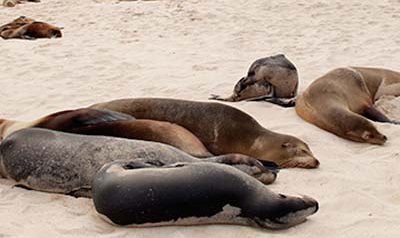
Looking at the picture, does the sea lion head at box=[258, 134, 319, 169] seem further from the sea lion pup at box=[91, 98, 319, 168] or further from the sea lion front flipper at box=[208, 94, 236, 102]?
the sea lion front flipper at box=[208, 94, 236, 102]

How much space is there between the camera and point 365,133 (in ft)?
17.5

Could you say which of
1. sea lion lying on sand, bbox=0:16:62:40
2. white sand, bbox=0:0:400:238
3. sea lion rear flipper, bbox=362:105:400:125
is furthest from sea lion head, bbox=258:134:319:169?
sea lion lying on sand, bbox=0:16:62:40

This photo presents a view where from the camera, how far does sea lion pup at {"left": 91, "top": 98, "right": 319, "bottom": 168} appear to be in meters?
4.80

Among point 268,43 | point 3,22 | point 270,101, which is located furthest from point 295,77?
point 3,22

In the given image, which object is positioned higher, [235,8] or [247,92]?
[247,92]

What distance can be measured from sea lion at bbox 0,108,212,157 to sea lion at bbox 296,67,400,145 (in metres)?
1.31

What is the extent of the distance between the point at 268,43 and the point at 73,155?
5.62 m

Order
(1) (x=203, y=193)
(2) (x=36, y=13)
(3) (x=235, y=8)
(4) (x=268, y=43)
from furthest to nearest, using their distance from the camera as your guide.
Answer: (2) (x=36, y=13)
(3) (x=235, y=8)
(4) (x=268, y=43)
(1) (x=203, y=193)

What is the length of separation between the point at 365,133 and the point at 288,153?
84 centimetres

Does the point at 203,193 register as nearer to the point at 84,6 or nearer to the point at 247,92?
the point at 247,92

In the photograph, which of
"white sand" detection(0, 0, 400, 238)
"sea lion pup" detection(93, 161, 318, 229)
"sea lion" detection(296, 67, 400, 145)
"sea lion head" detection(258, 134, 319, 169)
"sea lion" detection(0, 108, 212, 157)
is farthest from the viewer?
"sea lion" detection(296, 67, 400, 145)

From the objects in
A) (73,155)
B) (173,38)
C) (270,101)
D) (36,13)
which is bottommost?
(36,13)

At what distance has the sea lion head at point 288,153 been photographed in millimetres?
4727

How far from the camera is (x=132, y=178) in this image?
3531mm
